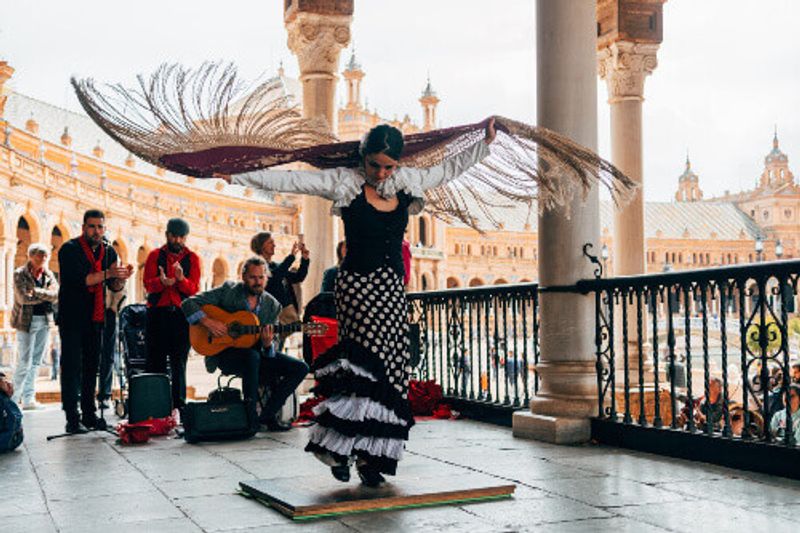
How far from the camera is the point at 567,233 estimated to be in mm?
6102

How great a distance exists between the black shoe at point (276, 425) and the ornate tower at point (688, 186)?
378ft

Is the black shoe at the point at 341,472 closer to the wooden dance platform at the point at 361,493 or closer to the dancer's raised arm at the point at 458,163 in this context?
the wooden dance platform at the point at 361,493

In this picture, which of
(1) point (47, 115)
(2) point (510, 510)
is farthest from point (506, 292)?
(1) point (47, 115)

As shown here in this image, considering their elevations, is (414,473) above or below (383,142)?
below

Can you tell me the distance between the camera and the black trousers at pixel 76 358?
22.0 ft

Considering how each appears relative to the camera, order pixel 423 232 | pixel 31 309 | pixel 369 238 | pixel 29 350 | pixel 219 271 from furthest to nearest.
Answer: pixel 423 232 < pixel 219 271 < pixel 29 350 < pixel 31 309 < pixel 369 238

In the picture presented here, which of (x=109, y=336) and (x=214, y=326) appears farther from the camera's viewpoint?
(x=109, y=336)

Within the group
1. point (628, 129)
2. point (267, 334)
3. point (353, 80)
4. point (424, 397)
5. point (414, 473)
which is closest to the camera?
point (414, 473)

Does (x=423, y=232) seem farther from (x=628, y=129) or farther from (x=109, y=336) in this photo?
(x=109, y=336)

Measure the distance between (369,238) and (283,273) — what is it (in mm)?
3236

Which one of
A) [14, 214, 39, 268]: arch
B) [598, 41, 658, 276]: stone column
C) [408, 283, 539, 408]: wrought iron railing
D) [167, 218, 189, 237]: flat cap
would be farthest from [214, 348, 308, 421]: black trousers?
[14, 214, 39, 268]: arch

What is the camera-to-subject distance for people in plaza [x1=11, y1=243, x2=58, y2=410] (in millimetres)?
8477

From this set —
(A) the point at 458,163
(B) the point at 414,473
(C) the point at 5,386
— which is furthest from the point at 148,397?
(A) the point at 458,163

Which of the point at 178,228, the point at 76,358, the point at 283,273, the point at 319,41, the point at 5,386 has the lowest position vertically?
the point at 5,386
